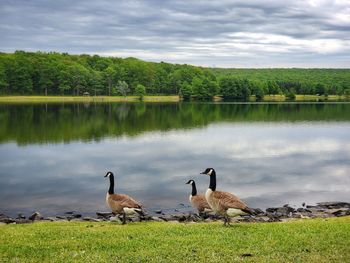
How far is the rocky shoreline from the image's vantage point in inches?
966

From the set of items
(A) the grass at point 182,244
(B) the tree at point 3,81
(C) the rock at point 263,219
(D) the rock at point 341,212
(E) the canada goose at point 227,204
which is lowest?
(D) the rock at point 341,212

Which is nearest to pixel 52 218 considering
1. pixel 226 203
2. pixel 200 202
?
pixel 200 202

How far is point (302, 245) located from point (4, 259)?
939 centimetres

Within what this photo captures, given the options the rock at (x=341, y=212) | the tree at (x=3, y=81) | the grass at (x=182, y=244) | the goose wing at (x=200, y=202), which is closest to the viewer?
the grass at (x=182, y=244)

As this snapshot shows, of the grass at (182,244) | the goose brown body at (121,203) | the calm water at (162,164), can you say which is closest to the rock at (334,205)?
the calm water at (162,164)

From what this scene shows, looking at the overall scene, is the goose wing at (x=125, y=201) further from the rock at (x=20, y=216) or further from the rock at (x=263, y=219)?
the rock at (x=20, y=216)

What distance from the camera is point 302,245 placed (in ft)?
48.2

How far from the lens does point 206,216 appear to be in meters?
25.1

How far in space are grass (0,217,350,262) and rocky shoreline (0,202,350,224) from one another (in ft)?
19.9

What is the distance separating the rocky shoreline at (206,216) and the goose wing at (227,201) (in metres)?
6.08

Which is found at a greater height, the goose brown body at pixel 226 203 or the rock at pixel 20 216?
the goose brown body at pixel 226 203

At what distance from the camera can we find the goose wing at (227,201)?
17547 mm

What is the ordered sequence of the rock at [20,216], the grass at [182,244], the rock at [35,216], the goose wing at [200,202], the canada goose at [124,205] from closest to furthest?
the grass at [182,244] < the canada goose at [124,205] < the goose wing at [200,202] < the rock at [35,216] < the rock at [20,216]

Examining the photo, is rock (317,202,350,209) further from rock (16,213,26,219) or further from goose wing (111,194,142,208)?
rock (16,213,26,219)
